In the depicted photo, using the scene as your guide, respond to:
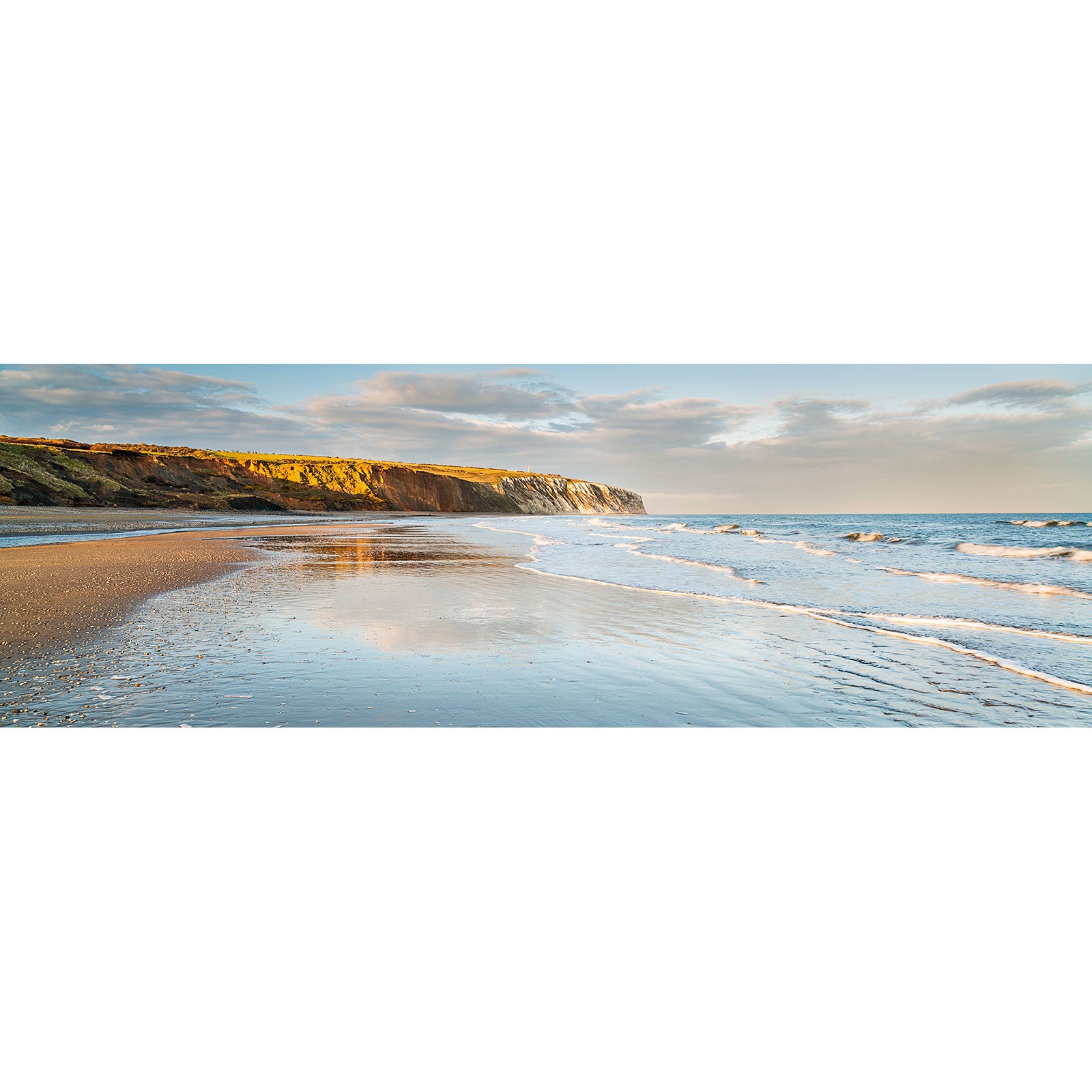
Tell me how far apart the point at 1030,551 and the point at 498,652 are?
13.9 metres

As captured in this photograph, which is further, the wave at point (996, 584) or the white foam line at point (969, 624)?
the wave at point (996, 584)

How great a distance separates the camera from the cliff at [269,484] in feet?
69.6

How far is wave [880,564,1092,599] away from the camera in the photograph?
7.55m

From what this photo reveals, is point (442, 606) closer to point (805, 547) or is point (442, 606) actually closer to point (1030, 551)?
point (805, 547)

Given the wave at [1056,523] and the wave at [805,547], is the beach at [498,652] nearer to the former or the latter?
the wave at [805,547]

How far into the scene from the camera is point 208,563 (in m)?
9.55

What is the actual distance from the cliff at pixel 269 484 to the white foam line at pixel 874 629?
41.9 ft

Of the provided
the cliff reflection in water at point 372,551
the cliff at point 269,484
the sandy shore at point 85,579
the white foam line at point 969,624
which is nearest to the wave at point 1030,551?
the white foam line at point 969,624

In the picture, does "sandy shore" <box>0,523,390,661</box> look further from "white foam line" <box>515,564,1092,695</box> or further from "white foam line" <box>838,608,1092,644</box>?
"white foam line" <box>838,608,1092,644</box>

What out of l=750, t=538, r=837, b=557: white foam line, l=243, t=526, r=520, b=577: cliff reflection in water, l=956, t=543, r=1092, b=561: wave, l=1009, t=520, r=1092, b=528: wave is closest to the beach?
l=243, t=526, r=520, b=577: cliff reflection in water

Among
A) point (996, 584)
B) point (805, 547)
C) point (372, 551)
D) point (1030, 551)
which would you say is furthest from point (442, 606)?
point (1030, 551)

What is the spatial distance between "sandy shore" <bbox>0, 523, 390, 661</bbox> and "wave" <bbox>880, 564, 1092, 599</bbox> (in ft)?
31.3
